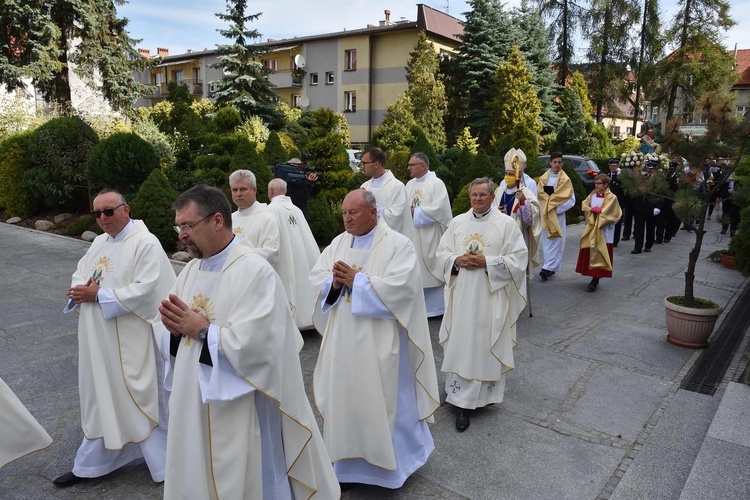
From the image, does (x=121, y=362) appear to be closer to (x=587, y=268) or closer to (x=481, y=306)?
(x=481, y=306)

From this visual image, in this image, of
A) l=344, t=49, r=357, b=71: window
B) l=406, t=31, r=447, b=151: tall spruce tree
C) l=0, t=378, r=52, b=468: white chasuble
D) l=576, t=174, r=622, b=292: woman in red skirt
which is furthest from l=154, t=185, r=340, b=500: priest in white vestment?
l=344, t=49, r=357, b=71: window

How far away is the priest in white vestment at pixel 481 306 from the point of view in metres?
4.45

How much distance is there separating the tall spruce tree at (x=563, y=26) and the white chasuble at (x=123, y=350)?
35766 millimetres

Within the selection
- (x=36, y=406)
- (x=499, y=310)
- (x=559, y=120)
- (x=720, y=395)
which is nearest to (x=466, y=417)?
(x=499, y=310)

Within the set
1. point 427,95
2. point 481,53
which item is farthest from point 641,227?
point 481,53

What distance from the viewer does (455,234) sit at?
480cm

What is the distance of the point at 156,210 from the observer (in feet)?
35.1

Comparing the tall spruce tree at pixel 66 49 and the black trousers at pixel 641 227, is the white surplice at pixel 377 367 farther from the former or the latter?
the tall spruce tree at pixel 66 49

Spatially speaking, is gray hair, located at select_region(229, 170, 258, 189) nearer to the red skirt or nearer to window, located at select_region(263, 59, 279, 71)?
the red skirt

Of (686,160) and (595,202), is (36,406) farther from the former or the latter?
(595,202)

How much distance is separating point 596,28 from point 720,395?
35.5m

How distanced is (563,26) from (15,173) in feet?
104

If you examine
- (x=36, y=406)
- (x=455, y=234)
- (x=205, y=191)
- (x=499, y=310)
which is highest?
(x=205, y=191)

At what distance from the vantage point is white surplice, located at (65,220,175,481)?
3.59m
